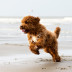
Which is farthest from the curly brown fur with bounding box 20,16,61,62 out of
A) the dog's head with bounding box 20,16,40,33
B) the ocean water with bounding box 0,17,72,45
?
the ocean water with bounding box 0,17,72,45

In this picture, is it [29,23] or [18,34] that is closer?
[29,23]

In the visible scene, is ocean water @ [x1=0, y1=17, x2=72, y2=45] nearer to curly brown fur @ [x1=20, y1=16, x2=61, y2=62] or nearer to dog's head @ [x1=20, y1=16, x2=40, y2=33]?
curly brown fur @ [x1=20, y1=16, x2=61, y2=62]

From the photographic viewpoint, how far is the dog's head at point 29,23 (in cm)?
586

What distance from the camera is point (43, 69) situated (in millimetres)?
5469

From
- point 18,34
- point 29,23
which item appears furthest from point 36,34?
point 18,34

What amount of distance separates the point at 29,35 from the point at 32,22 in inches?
13.9

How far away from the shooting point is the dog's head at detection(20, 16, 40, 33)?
586cm

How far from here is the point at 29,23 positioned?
6023mm

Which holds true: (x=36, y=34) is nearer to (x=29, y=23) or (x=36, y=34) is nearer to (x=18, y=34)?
(x=29, y=23)

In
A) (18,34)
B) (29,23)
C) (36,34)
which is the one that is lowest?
(18,34)

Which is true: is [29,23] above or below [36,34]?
above

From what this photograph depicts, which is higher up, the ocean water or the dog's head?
the dog's head

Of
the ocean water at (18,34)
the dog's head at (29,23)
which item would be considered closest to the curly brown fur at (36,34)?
the dog's head at (29,23)

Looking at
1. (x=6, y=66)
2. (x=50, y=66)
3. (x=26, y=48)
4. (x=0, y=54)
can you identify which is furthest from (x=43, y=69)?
(x=26, y=48)
